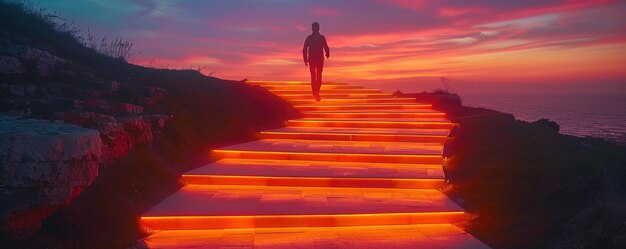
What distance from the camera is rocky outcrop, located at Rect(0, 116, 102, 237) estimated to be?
11.5 ft

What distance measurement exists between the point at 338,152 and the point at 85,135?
180 inches

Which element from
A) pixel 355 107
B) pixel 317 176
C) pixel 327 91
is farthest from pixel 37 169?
pixel 327 91

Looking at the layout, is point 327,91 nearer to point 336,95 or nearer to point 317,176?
point 336,95

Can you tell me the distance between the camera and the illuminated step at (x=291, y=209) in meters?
4.88

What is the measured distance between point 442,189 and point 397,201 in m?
0.92

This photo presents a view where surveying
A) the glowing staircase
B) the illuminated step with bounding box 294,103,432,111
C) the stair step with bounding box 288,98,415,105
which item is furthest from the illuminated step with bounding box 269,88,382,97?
the glowing staircase

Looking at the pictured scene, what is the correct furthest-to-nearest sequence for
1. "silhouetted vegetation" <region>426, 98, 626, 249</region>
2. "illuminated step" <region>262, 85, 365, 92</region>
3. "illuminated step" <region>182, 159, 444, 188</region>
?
1. "illuminated step" <region>262, 85, 365, 92</region>
2. "illuminated step" <region>182, 159, 444, 188</region>
3. "silhouetted vegetation" <region>426, 98, 626, 249</region>

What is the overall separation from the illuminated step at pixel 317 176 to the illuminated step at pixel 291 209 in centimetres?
18

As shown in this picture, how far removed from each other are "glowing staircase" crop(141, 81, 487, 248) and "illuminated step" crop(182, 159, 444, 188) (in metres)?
0.01

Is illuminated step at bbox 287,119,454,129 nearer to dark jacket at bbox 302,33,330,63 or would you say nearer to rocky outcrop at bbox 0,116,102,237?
dark jacket at bbox 302,33,330,63

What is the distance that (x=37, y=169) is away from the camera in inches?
142

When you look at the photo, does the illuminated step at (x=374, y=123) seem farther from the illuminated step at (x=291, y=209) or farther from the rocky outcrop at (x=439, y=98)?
the illuminated step at (x=291, y=209)

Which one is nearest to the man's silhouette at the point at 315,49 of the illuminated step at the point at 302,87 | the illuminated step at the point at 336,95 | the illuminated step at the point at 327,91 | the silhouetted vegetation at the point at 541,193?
the illuminated step at the point at 336,95

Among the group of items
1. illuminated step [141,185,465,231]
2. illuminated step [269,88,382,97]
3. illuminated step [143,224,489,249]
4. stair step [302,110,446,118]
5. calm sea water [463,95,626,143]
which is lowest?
illuminated step [143,224,489,249]
